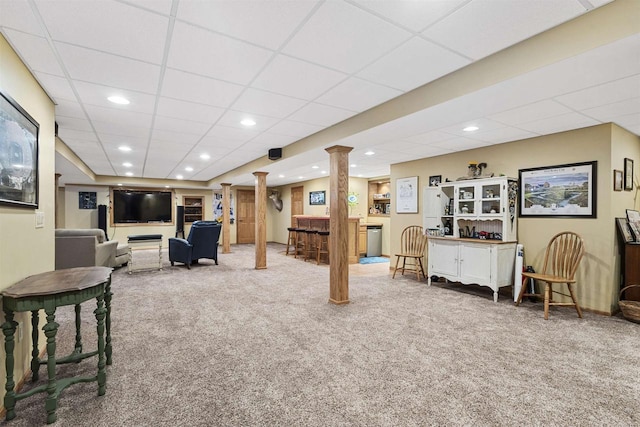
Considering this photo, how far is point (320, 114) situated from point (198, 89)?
4.23 ft

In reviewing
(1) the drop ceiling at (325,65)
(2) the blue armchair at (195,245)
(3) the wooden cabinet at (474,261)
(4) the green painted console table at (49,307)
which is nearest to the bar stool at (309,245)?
(2) the blue armchair at (195,245)

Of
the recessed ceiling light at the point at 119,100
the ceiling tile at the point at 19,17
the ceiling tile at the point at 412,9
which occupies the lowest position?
the ceiling tile at the point at 19,17

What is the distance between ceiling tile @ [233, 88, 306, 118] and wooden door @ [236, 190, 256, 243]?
9.22 m

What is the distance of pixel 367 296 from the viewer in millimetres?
4539

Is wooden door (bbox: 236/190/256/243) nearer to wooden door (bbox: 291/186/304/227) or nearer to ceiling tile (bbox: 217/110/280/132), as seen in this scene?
wooden door (bbox: 291/186/304/227)

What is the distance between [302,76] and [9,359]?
2.63 m

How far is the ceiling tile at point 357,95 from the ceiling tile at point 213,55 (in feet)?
2.47

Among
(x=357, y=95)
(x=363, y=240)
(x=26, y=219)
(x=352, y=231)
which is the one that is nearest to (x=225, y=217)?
(x=352, y=231)

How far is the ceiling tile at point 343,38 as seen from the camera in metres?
1.76

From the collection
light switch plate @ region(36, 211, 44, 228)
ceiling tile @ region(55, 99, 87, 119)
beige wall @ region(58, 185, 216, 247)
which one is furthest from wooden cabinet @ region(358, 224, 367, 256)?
beige wall @ region(58, 185, 216, 247)

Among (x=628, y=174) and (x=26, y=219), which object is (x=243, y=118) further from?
(x=628, y=174)

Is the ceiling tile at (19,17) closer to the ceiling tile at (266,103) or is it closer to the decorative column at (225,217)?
the ceiling tile at (266,103)

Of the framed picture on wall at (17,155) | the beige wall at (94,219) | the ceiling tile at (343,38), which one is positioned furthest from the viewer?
the beige wall at (94,219)

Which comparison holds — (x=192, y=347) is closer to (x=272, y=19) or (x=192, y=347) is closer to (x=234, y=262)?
(x=272, y=19)
